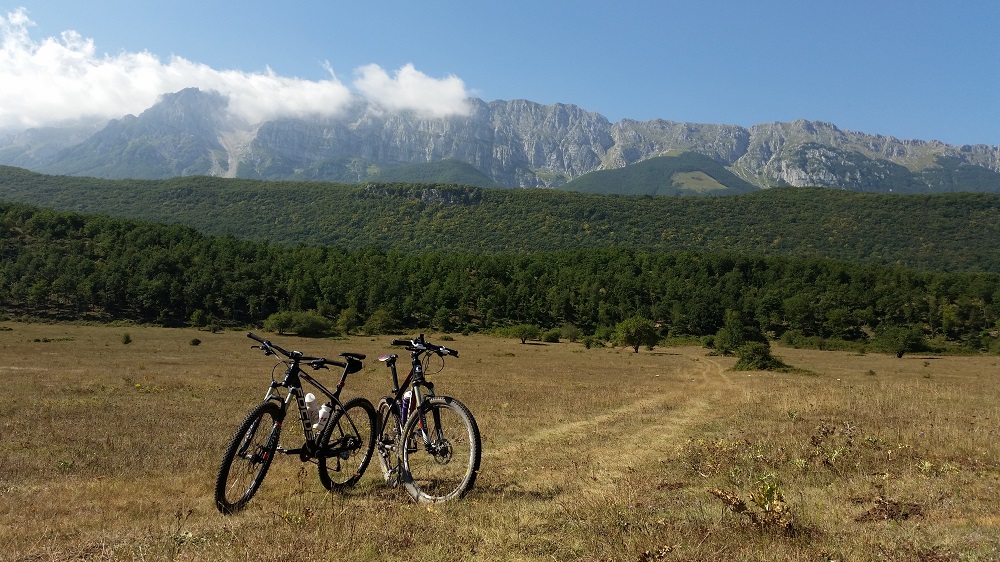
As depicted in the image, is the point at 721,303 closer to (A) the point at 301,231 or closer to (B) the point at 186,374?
(B) the point at 186,374

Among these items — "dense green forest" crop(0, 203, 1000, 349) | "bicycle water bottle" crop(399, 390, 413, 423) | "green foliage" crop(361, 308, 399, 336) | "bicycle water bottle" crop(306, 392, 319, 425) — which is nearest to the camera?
"bicycle water bottle" crop(306, 392, 319, 425)

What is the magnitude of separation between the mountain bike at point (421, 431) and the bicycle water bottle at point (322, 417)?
0.78 metres

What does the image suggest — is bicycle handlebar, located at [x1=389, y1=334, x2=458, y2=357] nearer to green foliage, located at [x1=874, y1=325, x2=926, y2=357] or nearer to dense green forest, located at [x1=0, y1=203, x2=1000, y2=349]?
green foliage, located at [x1=874, y1=325, x2=926, y2=357]

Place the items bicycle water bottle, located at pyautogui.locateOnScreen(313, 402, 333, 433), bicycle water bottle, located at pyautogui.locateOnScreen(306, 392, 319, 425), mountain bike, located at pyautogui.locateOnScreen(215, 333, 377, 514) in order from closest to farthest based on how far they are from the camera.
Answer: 1. mountain bike, located at pyautogui.locateOnScreen(215, 333, 377, 514)
2. bicycle water bottle, located at pyautogui.locateOnScreen(306, 392, 319, 425)
3. bicycle water bottle, located at pyautogui.locateOnScreen(313, 402, 333, 433)

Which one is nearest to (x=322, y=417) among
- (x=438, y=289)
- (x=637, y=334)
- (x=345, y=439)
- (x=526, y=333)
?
(x=345, y=439)

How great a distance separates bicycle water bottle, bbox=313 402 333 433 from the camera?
7.18m

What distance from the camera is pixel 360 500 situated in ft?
23.6

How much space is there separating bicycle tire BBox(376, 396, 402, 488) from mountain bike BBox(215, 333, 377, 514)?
186 millimetres

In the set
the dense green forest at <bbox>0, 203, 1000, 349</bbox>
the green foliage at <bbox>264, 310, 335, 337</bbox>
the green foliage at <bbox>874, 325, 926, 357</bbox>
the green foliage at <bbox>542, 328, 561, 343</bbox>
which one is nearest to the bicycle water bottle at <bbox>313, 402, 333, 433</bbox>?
the green foliage at <bbox>542, 328, 561, 343</bbox>

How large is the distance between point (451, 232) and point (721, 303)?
4411 inches

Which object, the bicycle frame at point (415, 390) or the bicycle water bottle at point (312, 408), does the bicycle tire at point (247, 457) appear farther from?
the bicycle frame at point (415, 390)

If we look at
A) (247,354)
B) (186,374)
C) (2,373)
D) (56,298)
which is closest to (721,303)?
(247,354)

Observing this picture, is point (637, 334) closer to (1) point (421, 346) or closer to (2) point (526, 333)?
(2) point (526, 333)

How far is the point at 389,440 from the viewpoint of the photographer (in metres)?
7.58
